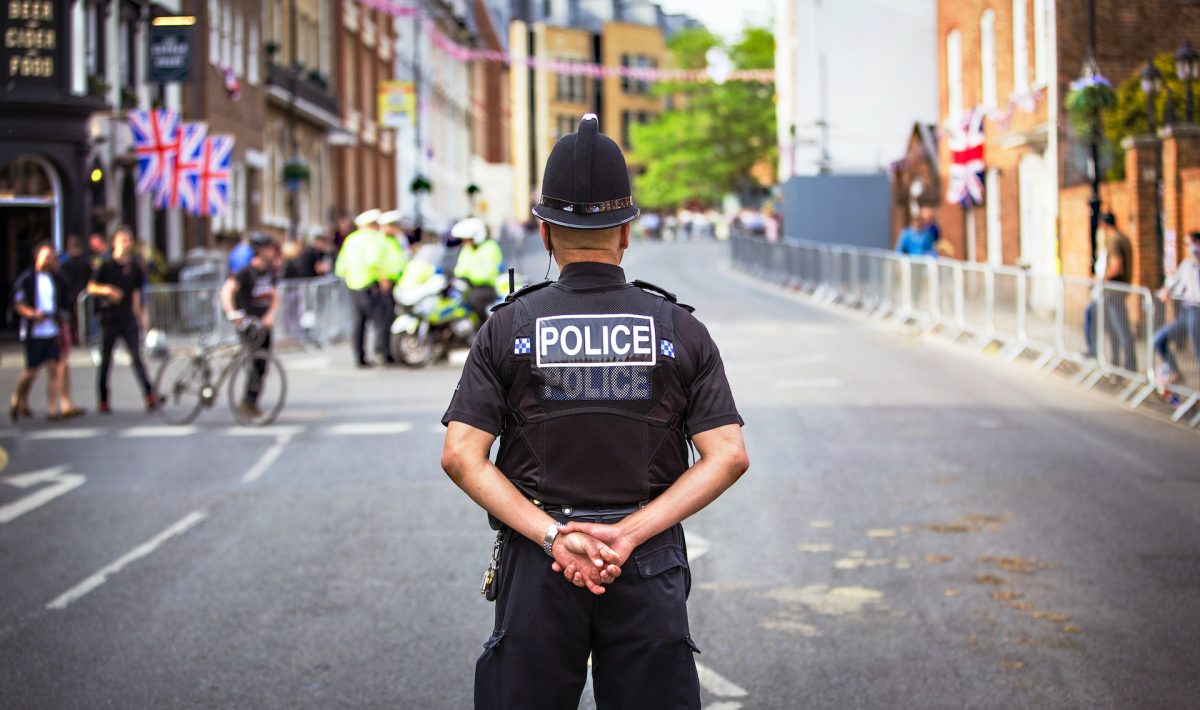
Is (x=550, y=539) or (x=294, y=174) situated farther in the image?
(x=294, y=174)

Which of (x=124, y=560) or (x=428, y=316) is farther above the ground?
(x=428, y=316)

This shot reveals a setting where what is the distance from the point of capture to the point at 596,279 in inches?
149

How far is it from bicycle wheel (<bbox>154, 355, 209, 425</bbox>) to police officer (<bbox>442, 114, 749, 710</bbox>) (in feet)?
41.6

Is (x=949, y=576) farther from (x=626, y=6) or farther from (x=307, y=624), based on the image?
(x=626, y=6)

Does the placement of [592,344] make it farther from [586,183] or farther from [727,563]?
[727,563]

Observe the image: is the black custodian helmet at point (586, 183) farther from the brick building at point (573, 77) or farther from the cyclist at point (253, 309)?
the brick building at point (573, 77)

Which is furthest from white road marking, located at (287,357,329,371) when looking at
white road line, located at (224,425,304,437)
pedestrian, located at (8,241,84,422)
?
white road line, located at (224,425,304,437)

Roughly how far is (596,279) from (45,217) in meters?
26.9

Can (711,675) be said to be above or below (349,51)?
below

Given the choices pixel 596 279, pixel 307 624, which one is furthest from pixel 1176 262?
pixel 596 279

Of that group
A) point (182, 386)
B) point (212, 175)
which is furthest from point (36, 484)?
point (212, 175)

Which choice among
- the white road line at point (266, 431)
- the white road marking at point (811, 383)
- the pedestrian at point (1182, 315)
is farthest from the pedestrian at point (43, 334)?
the pedestrian at point (1182, 315)

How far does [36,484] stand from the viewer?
40.0 ft

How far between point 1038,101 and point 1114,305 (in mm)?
14370
